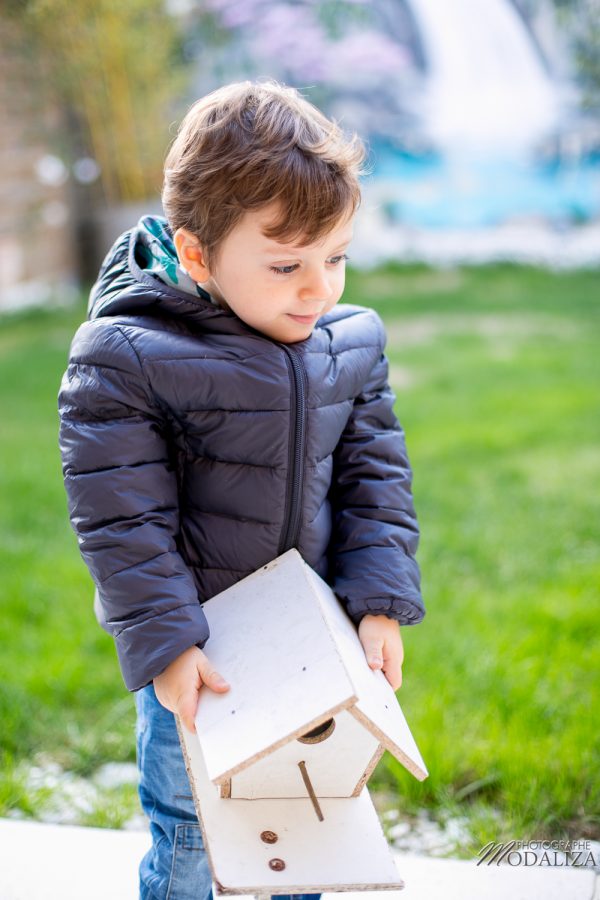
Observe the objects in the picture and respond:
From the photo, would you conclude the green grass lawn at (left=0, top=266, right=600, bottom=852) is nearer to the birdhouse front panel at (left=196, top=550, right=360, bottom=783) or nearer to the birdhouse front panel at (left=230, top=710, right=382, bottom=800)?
the birdhouse front panel at (left=230, top=710, right=382, bottom=800)

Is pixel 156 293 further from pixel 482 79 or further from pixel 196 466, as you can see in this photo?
pixel 482 79

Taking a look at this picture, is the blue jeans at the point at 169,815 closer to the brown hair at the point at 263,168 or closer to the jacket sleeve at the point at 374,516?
the jacket sleeve at the point at 374,516

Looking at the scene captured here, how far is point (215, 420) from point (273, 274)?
21 centimetres

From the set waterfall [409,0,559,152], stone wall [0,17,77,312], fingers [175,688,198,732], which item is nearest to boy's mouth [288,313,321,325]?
fingers [175,688,198,732]

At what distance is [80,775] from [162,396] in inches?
42.4

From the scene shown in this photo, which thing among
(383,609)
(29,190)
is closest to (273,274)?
(383,609)

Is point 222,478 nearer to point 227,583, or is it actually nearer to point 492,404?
point 227,583

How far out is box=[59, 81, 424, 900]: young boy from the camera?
1.23 m

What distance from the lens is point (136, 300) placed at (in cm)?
132

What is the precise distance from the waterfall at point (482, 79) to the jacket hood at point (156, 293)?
218 inches

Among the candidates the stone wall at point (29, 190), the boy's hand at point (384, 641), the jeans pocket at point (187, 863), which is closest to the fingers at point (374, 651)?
the boy's hand at point (384, 641)

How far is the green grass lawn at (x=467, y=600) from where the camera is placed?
1.89 m

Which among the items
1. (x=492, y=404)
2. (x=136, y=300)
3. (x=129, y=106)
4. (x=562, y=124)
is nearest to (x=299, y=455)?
(x=136, y=300)

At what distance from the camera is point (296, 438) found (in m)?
1.31
